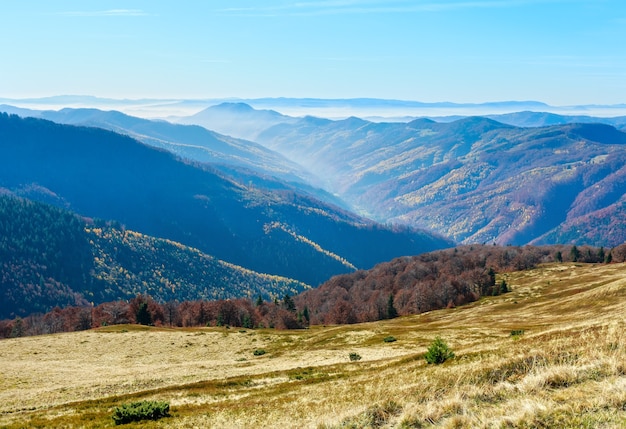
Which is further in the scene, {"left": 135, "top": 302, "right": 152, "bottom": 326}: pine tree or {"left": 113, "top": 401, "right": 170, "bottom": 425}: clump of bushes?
{"left": 135, "top": 302, "right": 152, "bottom": 326}: pine tree

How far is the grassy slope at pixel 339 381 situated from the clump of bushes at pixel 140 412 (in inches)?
34.9

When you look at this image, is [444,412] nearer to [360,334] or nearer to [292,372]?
[292,372]

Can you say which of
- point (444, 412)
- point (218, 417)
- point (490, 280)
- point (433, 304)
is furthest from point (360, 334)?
point (490, 280)

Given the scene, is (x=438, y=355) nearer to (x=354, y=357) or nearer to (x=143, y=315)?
(x=354, y=357)

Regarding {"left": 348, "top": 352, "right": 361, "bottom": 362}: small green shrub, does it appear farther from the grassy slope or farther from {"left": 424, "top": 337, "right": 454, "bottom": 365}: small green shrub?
{"left": 424, "top": 337, "right": 454, "bottom": 365}: small green shrub

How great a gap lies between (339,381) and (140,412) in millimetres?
15009

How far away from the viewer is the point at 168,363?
65.6m

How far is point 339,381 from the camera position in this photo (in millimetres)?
34938

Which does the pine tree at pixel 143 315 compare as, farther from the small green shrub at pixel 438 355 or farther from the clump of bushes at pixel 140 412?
the small green shrub at pixel 438 355

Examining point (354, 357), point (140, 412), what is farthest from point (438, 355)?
point (354, 357)

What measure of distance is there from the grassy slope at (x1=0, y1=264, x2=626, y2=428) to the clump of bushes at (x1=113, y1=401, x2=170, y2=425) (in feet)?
2.91

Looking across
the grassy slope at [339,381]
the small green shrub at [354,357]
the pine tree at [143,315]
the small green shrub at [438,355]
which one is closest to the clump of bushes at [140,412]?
the grassy slope at [339,381]

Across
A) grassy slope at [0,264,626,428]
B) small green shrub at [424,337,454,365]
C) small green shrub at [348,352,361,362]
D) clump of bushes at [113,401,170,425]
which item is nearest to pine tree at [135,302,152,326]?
grassy slope at [0,264,626,428]

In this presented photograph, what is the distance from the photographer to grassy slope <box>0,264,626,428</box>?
650 inches
